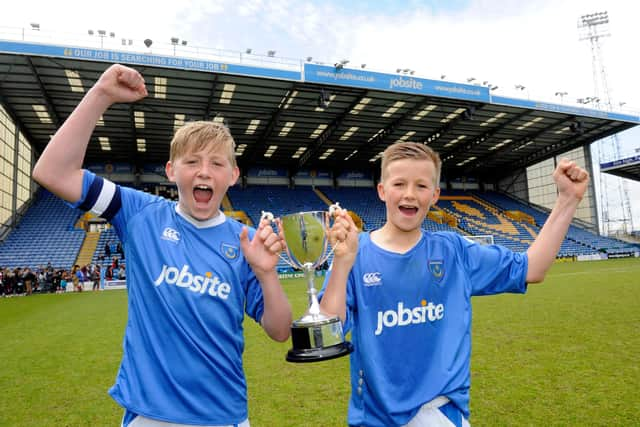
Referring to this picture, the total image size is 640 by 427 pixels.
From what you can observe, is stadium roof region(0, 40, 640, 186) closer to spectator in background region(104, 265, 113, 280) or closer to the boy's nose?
spectator in background region(104, 265, 113, 280)

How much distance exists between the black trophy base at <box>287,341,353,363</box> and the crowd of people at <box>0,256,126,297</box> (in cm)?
1853

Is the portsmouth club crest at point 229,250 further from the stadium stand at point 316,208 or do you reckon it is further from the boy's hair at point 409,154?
the stadium stand at point 316,208

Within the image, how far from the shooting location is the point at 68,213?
26.5 m

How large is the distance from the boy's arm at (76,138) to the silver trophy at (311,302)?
0.73m

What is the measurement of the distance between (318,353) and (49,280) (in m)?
21.2

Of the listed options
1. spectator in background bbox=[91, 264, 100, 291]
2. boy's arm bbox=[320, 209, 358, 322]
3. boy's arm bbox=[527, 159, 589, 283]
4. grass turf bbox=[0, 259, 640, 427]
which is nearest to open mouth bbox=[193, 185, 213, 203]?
boy's arm bbox=[320, 209, 358, 322]

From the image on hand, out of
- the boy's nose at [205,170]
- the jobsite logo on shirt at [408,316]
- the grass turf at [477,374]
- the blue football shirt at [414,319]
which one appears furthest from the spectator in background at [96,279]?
the jobsite logo on shirt at [408,316]

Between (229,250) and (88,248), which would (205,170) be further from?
(88,248)

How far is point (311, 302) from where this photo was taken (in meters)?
1.57

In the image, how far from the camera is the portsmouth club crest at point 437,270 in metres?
1.85

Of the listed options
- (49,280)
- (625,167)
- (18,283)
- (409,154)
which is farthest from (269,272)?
(625,167)

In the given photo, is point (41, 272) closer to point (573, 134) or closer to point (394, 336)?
point (394, 336)

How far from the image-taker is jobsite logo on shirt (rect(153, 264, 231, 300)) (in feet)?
5.32

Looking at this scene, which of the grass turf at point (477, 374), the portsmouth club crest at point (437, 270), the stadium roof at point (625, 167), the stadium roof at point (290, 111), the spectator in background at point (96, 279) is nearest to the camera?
the portsmouth club crest at point (437, 270)
